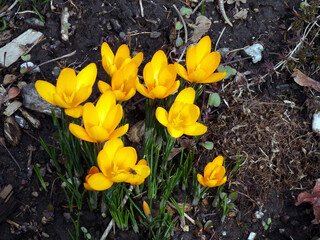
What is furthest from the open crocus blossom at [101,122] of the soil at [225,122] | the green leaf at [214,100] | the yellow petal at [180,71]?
the green leaf at [214,100]

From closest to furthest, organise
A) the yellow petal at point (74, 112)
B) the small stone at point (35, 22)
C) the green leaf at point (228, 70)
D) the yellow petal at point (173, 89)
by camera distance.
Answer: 1. the yellow petal at point (74, 112)
2. the yellow petal at point (173, 89)
3. the green leaf at point (228, 70)
4. the small stone at point (35, 22)

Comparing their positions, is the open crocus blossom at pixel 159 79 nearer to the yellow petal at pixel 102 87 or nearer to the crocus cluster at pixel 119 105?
the crocus cluster at pixel 119 105

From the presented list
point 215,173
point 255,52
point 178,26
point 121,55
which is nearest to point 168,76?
point 121,55

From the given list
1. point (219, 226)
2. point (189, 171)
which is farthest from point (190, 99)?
point (219, 226)

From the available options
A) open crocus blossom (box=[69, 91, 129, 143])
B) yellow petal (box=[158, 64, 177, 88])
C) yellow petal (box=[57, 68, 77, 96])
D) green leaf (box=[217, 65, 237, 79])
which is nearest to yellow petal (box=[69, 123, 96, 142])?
open crocus blossom (box=[69, 91, 129, 143])

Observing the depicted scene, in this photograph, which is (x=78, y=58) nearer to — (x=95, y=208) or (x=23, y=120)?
(x=23, y=120)

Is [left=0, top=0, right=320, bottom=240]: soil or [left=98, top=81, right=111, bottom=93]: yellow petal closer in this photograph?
[left=98, top=81, right=111, bottom=93]: yellow petal

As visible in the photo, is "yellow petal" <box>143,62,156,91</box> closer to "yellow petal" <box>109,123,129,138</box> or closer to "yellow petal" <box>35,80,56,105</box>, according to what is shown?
"yellow petal" <box>109,123,129,138</box>
